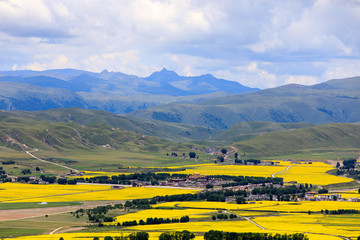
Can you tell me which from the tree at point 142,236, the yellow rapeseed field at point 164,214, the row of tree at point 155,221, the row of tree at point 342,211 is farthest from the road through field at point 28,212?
the row of tree at point 342,211

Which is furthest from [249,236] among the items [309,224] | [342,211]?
[342,211]

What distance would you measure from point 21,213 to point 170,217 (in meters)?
49.5

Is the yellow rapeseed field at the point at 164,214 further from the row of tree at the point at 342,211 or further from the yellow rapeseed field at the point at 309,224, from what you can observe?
the row of tree at the point at 342,211

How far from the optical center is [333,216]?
588 feet

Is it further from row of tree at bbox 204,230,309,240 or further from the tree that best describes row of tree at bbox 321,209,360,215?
the tree

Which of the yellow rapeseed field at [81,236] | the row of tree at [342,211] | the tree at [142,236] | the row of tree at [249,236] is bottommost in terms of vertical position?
the yellow rapeseed field at [81,236]

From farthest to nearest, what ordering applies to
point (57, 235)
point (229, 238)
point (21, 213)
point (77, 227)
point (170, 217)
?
point (21, 213), point (170, 217), point (77, 227), point (57, 235), point (229, 238)

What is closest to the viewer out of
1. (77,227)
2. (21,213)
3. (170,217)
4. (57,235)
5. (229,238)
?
(229,238)

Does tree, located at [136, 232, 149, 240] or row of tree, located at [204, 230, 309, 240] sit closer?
row of tree, located at [204, 230, 309, 240]

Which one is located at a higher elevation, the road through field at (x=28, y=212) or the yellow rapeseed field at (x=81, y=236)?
the road through field at (x=28, y=212)


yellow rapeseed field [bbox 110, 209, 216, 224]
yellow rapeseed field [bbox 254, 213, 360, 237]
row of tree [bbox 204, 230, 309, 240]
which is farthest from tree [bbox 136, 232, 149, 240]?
yellow rapeseed field [bbox 254, 213, 360, 237]

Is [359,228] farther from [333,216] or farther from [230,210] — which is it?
[230,210]

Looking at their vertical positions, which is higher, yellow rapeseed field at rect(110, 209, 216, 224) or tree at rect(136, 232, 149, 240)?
yellow rapeseed field at rect(110, 209, 216, 224)

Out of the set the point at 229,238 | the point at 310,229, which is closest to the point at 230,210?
the point at 310,229
